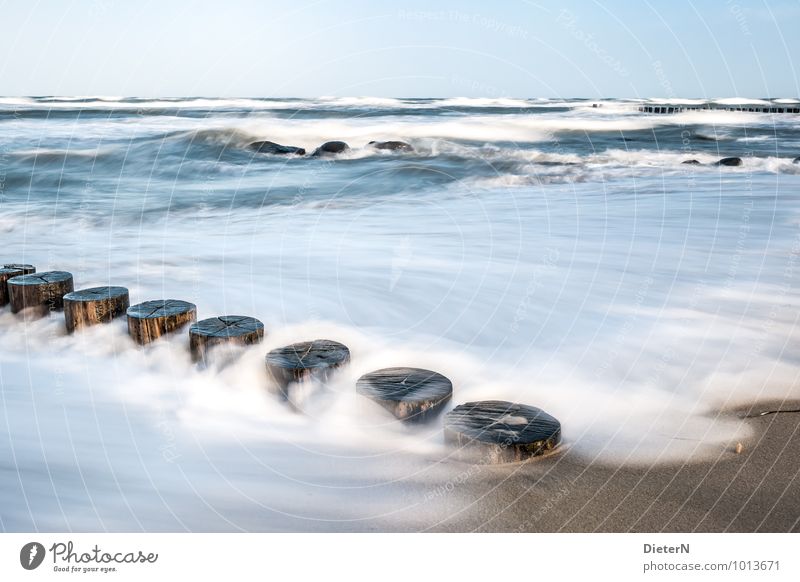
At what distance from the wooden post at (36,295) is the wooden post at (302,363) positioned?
1665 millimetres

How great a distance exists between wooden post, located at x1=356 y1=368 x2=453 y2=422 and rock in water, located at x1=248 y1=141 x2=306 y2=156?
10.8 m

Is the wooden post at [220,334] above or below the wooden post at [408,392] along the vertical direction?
above

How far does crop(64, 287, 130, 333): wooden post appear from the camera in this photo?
3461 mm

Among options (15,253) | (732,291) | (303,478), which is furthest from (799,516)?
(15,253)

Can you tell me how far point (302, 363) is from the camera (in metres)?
2.71

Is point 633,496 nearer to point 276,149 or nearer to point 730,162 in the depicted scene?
point 730,162

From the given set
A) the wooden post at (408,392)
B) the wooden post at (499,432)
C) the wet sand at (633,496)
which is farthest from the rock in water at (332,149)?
the wet sand at (633,496)

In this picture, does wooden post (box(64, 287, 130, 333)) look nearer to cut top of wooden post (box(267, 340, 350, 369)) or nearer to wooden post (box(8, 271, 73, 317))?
wooden post (box(8, 271, 73, 317))

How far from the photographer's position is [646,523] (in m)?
2.14

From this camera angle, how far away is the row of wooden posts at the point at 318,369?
234 centimetres

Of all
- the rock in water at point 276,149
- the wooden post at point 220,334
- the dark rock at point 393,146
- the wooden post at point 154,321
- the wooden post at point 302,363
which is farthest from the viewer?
the rock in water at point 276,149

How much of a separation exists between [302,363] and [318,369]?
0.07 meters

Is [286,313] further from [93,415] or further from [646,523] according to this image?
[646,523]

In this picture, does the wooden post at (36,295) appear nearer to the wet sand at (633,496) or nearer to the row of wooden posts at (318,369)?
the row of wooden posts at (318,369)
